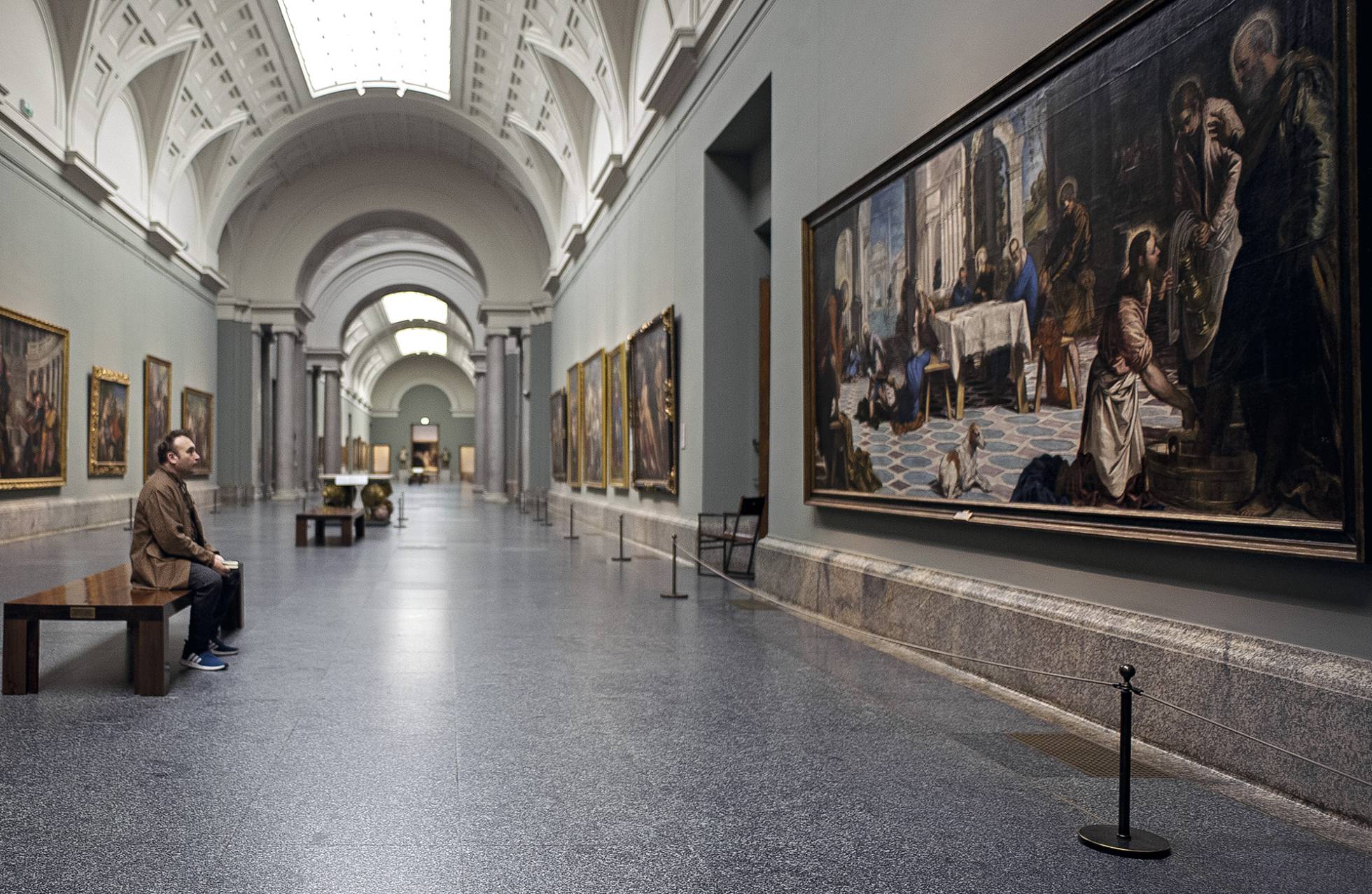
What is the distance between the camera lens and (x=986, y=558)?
685 cm

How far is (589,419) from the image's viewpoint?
2455cm

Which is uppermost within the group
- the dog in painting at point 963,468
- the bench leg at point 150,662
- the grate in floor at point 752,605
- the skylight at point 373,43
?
the skylight at point 373,43

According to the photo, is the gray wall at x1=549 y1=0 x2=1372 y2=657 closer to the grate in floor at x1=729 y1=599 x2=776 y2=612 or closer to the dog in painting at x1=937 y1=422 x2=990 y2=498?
the dog in painting at x1=937 y1=422 x2=990 y2=498

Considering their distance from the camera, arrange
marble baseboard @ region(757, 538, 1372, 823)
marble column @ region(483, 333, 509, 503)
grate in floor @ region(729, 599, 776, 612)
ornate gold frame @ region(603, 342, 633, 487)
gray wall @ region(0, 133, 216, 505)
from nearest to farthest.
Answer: marble baseboard @ region(757, 538, 1372, 823), grate in floor @ region(729, 599, 776, 612), gray wall @ region(0, 133, 216, 505), ornate gold frame @ region(603, 342, 633, 487), marble column @ region(483, 333, 509, 503)

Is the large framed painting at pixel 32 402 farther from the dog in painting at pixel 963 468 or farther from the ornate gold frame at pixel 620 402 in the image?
the dog in painting at pixel 963 468

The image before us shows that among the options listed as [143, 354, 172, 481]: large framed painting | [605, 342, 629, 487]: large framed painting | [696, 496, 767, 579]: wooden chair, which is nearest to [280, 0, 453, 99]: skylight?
[143, 354, 172, 481]: large framed painting

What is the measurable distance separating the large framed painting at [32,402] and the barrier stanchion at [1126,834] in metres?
18.7

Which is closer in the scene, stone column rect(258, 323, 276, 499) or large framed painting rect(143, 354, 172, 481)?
large framed painting rect(143, 354, 172, 481)

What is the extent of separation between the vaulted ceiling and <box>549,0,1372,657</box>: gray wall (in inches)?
56.0

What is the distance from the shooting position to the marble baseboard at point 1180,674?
406cm

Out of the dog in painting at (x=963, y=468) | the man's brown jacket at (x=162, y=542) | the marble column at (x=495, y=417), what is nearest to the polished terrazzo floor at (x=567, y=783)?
the man's brown jacket at (x=162, y=542)

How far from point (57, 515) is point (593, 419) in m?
10.7

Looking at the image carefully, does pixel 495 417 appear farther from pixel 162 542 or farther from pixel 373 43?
pixel 162 542

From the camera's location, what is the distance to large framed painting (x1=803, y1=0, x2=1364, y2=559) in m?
4.13
